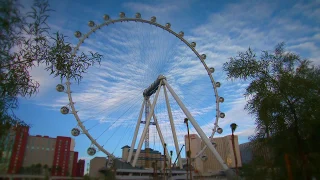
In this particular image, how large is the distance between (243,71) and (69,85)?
72.2 ft

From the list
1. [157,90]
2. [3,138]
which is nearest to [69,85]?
[157,90]

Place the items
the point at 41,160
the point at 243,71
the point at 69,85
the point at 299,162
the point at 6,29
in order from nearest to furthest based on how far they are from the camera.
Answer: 1. the point at 6,29
2. the point at 299,162
3. the point at 243,71
4. the point at 69,85
5. the point at 41,160

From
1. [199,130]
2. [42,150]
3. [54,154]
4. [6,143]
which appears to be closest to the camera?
[6,143]

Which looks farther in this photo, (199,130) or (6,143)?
(199,130)

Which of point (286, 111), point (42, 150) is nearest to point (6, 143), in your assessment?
point (286, 111)

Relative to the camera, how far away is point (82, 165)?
8231cm

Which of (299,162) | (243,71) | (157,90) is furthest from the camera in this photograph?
(157,90)

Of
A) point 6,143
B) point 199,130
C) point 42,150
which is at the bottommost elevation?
point 6,143

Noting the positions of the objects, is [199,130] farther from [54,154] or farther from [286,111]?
[54,154]

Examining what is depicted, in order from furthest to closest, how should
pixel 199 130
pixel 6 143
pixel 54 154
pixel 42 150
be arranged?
pixel 54 154 → pixel 42 150 → pixel 199 130 → pixel 6 143

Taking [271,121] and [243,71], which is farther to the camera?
[243,71]

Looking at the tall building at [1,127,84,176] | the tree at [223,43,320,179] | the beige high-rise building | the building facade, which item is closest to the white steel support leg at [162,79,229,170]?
the tree at [223,43,320,179]

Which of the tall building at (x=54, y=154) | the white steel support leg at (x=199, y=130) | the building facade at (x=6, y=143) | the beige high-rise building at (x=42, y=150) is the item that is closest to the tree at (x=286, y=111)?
the building facade at (x=6, y=143)

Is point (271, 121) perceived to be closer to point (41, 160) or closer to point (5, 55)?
point (5, 55)
